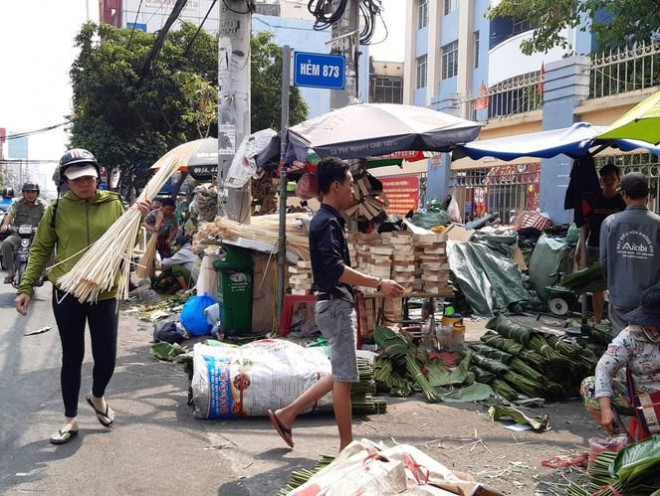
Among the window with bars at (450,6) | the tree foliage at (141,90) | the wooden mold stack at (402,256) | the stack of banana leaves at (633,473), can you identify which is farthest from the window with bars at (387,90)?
the stack of banana leaves at (633,473)

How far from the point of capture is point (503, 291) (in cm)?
1037

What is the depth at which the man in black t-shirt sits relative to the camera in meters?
7.73

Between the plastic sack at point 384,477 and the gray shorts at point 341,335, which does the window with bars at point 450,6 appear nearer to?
the gray shorts at point 341,335

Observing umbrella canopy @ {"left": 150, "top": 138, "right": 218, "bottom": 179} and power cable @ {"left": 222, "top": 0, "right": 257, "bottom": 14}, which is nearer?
power cable @ {"left": 222, "top": 0, "right": 257, "bottom": 14}

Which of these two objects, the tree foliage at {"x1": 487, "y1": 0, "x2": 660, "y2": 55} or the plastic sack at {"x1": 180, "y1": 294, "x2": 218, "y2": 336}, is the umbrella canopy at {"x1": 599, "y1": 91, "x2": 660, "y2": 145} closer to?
the plastic sack at {"x1": 180, "y1": 294, "x2": 218, "y2": 336}

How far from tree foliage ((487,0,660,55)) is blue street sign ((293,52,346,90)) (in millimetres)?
6434

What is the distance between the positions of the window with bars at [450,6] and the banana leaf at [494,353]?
92.5ft

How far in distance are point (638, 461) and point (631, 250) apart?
2589mm

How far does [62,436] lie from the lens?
459 centimetres

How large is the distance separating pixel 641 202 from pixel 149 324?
6598mm

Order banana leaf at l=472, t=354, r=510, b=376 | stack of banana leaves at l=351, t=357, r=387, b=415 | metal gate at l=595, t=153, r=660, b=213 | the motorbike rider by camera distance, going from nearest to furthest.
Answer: stack of banana leaves at l=351, t=357, r=387, b=415, banana leaf at l=472, t=354, r=510, b=376, metal gate at l=595, t=153, r=660, b=213, the motorbike rider

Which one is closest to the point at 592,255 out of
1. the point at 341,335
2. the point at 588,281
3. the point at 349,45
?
the point at 588,281

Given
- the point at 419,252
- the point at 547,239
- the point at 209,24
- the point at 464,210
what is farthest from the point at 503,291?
the point at 209,24

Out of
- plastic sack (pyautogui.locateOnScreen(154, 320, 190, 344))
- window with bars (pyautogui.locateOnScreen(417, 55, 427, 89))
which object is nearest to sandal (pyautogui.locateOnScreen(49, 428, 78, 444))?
plastic sack (pyautogui.locateOnScreen(154, 320, 190, 344))
